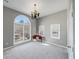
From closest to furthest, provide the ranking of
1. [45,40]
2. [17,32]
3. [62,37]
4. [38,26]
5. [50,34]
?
[62,37] → [17,32] → [50,34] → [45,40] → [38,26]

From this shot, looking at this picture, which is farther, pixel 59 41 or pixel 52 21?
pixel 52 21

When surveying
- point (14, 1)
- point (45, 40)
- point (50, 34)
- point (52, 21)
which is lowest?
point (45, 40)

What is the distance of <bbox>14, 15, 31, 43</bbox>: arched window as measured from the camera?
788 centimetres

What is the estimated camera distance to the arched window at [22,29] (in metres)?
7.88

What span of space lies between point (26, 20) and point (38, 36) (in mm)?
2311

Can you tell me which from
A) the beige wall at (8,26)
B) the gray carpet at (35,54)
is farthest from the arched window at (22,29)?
the gray carpet at (35,54)

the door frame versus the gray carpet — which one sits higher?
the door frame

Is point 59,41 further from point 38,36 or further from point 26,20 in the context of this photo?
point 26,20

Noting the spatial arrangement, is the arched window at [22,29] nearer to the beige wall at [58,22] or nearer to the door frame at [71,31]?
the beige wall at [58,22]

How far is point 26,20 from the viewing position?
9.43 meters

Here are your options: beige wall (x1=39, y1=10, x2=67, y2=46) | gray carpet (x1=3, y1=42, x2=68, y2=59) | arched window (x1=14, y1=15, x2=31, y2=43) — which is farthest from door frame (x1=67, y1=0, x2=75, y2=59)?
arched window (x1=14, y1=15, x2=31, y2=43)

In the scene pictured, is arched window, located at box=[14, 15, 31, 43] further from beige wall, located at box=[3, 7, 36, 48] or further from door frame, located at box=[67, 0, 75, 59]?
door frame, located at box=[67, 0, 75, 59]

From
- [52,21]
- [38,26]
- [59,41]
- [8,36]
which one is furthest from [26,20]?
[59,41]

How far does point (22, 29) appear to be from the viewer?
890 centimetres
